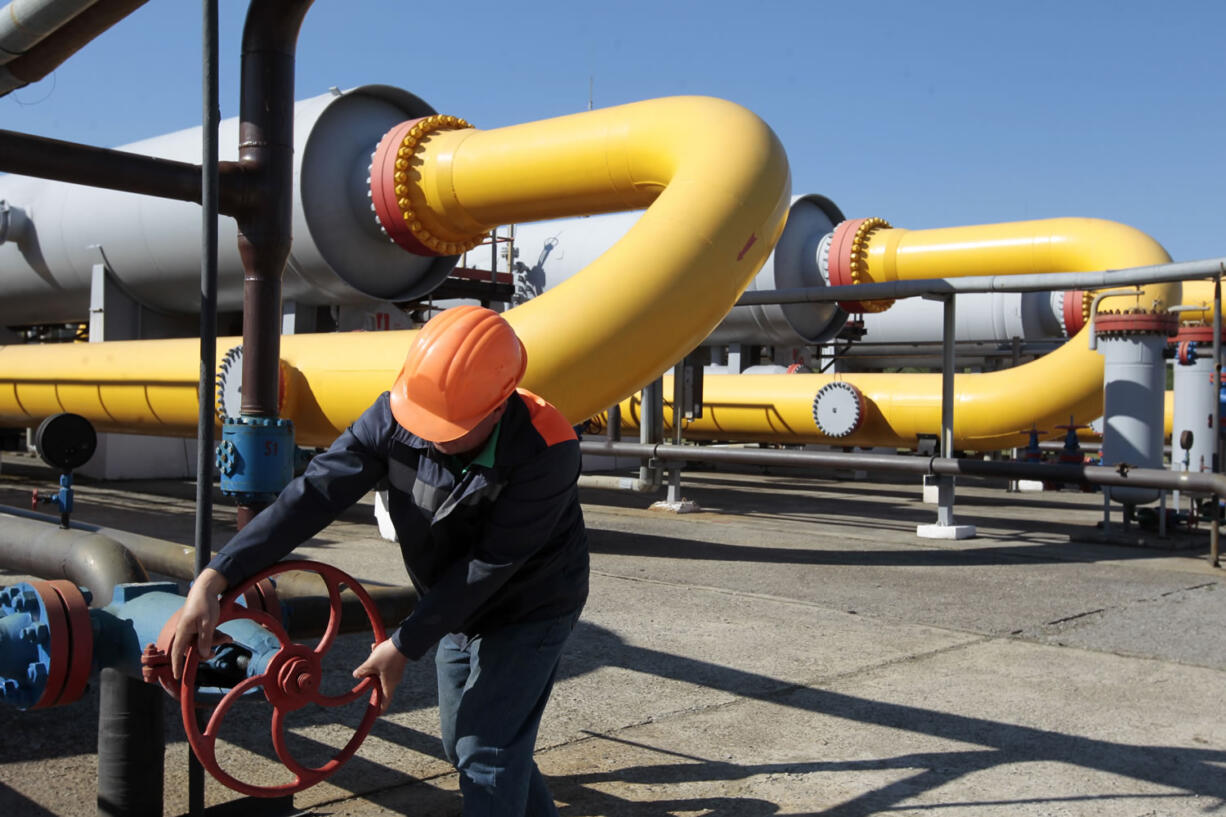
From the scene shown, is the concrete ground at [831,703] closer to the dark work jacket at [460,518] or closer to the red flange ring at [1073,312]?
the dark work jacket at [460,518]

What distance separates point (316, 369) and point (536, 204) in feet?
5.63

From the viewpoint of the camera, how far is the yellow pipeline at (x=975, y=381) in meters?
9.30

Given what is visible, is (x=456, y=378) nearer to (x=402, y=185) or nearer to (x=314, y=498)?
(x=314, y=498)

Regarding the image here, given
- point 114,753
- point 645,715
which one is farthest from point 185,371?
point 114,753

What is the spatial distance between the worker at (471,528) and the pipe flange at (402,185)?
5.29 metres

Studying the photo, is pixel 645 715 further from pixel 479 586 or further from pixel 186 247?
pixel 186 247

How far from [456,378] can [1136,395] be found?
7370mm

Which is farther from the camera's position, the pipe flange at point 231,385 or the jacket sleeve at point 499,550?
the pipe flange at point 231,385

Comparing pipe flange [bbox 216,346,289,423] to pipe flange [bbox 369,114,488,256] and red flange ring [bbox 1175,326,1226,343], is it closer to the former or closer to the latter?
pipe flange [bbox 369,114,488,256]

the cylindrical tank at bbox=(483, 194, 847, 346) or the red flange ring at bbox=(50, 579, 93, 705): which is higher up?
the cylindrical tank at bbox=(483, 194, 847, 346)

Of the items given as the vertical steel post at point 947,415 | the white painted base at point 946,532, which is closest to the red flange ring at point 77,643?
the vertical steel post at point 947,415

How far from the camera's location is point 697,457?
9.57m

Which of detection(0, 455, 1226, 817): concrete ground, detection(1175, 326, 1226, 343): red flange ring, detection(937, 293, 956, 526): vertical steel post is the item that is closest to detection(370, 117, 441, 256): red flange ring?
detection(0, 455, 1226, 817): concrete ground

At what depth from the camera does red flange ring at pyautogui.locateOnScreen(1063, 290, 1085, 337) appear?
12.6m
